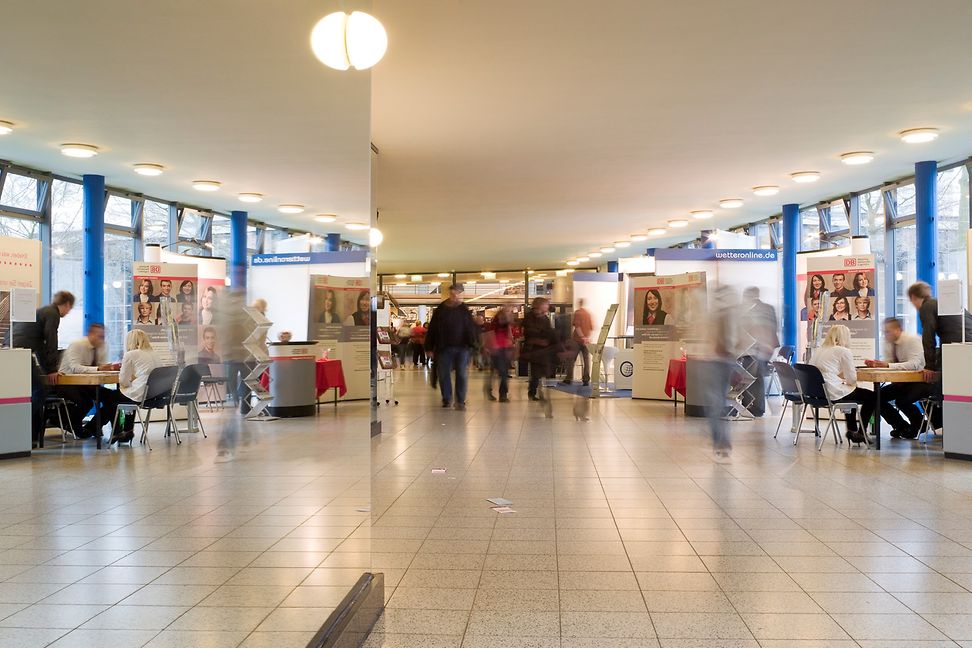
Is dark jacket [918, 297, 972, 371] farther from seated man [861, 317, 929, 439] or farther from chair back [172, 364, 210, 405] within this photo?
chair back [172, 364, 210, 405]

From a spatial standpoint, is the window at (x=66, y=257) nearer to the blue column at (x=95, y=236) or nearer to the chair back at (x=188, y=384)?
the blue column at (x=95, y=236)

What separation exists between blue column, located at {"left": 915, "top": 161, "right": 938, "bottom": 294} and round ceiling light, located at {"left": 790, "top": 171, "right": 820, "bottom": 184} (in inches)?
53.3

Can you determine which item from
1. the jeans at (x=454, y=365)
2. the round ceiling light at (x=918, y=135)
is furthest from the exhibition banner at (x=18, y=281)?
the jeans at (x=454, y=365)

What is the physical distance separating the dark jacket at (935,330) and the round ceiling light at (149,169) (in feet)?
27.8

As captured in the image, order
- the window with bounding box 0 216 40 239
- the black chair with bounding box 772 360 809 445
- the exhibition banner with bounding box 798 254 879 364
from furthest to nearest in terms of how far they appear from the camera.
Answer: the exhibition banner with bounding box 798 254 879 364 → the black chair with bounding box 772 360 809 445 → the window with bounding box 0 216 40 239

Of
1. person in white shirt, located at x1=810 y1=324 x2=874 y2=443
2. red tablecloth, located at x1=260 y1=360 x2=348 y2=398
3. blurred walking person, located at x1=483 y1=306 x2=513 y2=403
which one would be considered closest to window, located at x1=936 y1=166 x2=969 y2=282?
person in white shirt, located at x1=810 y1=324 x2=874 y2=443

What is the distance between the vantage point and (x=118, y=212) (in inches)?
70.4

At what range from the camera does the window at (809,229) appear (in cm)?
1656

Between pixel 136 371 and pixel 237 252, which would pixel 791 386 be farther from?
pixel 136 371

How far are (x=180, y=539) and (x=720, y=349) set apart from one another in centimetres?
738

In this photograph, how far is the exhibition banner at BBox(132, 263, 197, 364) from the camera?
170cm

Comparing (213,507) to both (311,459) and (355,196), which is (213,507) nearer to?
(311,459)

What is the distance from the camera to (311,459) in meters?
2.56

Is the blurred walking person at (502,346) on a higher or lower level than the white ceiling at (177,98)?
lower
